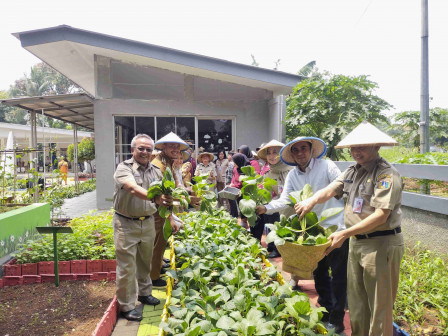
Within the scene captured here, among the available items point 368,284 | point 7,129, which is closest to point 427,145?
point 368,284

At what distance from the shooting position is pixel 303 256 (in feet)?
7.26

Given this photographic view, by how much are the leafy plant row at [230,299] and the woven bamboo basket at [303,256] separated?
30 cm

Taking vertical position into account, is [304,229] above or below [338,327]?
above

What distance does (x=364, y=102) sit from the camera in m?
7.83

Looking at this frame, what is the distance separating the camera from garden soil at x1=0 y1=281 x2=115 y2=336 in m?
3.07

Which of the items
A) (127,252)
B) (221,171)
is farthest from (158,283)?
(221,171)

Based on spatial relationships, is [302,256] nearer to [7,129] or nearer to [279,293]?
[279,293]

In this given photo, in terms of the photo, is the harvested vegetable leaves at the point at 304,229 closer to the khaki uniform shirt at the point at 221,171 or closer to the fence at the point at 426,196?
the fence at the point at 426,196

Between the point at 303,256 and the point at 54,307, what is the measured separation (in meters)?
2.84

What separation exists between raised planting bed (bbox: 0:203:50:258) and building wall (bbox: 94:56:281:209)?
363 centimetres

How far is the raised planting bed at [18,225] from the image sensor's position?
4.49 m

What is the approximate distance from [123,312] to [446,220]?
3884mm

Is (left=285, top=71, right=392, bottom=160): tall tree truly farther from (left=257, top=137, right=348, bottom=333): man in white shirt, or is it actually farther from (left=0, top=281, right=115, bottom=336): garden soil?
(left=0, top=281, right=115, bottom=336): garden soil

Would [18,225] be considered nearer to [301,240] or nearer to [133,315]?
[133,315]
